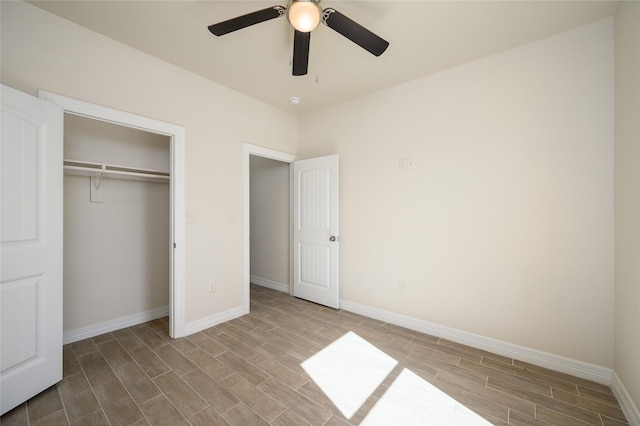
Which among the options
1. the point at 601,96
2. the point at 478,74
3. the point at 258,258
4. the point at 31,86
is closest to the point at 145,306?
the point at 258,258

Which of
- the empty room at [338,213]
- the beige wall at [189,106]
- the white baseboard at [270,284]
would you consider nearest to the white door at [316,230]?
the empty room at [338,213]

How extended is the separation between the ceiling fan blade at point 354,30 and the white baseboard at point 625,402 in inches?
109

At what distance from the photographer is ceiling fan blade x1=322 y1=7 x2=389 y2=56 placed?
1.62 meters

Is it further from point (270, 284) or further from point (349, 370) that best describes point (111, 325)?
point (349, 370)

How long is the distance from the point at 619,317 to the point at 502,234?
0.90 m

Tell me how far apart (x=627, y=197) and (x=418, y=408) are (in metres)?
1.99

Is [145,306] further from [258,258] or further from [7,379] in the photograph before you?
[258,258]

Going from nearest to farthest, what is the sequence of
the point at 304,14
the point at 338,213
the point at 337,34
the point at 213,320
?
the point at 304,14
the point at 337,34
the point at 213,320
the point at 338,213

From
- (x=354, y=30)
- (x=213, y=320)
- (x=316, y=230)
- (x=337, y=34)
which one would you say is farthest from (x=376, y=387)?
(x=337, y=34)

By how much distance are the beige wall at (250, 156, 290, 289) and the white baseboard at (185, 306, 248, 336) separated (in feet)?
3.62

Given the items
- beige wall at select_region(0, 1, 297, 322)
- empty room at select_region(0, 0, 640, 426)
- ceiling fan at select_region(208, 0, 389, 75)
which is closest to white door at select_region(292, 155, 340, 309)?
empty room at select_region(0, 0, 640, 426)

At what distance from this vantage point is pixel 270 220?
14.6ft

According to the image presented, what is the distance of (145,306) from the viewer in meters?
3.10

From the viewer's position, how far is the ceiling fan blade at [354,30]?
1.62 meters
